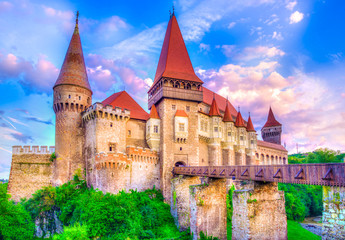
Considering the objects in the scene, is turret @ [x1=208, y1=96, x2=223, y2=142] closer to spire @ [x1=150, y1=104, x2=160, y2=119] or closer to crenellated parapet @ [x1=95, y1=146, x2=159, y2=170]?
spire @ [x1=150, y1=104, x2=160, y2=119]

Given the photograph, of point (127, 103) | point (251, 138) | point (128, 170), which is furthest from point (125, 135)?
point (251, 138)

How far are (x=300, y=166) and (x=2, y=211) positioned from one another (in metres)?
24.5

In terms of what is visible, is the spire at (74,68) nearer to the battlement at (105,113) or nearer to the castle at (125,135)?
the castle at (125,135)

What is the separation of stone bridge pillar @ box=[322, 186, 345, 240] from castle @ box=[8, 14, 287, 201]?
20.7m

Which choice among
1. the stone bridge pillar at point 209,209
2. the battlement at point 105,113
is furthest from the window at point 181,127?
the stone bridge pillar at point 209,209

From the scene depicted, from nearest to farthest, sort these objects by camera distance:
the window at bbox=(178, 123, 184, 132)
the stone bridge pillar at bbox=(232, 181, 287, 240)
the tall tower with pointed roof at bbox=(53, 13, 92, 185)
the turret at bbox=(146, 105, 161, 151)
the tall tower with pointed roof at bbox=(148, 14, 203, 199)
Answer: the stone bridge pillar at bbox=(232, 181, 287, 240)
the tall tower with pointed roof at bbox=(53, 13, 92, 185)
the tall tower with pointed roof at bbox=(148, 14, 203, 199)
the turret at bbox=(146, 105, 161, 151)
the window at bbox=(178, 123, 184, 132)

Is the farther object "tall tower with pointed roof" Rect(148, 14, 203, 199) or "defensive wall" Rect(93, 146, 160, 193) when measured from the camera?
"tall tower with pointed roof" Rect(148, 14, 203, 199)

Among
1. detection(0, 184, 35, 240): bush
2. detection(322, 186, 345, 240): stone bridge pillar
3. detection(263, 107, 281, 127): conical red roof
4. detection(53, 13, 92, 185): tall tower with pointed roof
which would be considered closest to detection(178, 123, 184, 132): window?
detection(53, 13, 92, 185): tall tower with pointed roof

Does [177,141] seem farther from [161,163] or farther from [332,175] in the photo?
[332,175]

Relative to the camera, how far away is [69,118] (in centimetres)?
3206

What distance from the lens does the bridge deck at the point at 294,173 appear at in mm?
12750

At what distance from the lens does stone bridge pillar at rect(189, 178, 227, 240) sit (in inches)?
930

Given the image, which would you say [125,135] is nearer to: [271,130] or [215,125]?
[215,125]

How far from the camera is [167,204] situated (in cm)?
3086
